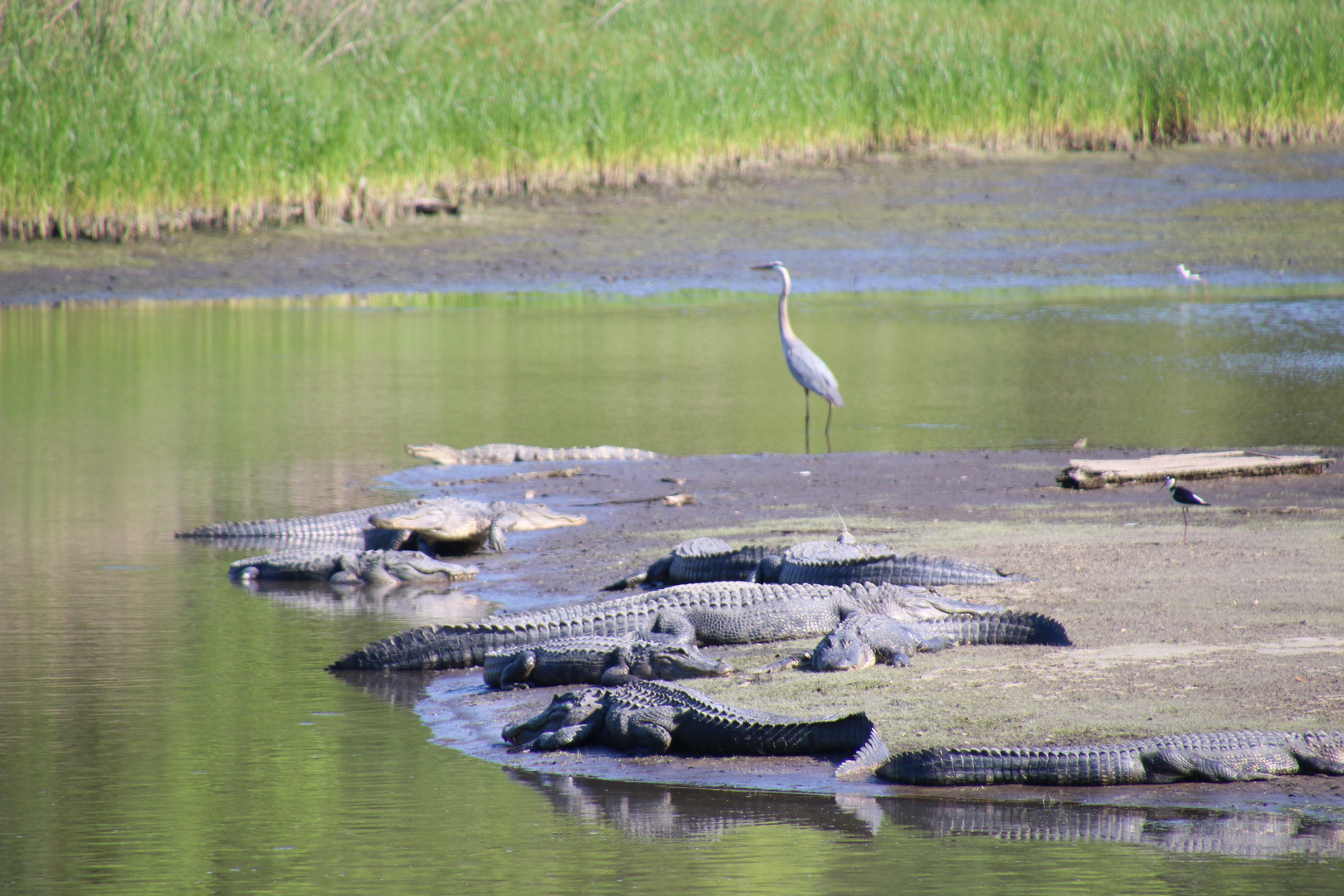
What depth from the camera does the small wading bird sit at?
645 inches

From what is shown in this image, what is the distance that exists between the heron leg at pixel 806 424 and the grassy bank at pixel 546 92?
8.43m

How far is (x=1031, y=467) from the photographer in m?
9.28

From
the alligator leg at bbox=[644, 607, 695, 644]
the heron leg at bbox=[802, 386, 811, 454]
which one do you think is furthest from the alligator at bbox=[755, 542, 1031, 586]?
the heron leg at bbox=[802, 386, 811, 454]

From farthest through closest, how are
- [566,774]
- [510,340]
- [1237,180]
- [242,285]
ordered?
[1237,180]
[242,285]
[510,340]
[566,774]

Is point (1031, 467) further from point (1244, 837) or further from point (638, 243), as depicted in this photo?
point (638, 243)

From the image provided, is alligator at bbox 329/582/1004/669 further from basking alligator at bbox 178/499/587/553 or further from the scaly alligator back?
the scaly alligator back

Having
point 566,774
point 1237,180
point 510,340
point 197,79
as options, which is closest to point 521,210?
point 197,79

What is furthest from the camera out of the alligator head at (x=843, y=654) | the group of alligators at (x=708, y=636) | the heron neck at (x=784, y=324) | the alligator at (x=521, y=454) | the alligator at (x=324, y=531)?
the heron neck at (x=784, y=324)

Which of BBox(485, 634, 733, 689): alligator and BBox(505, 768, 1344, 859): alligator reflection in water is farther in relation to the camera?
BBox(485, 634, 733, 689): alligator

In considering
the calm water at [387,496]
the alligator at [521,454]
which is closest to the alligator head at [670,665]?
the calm water at [387,496]

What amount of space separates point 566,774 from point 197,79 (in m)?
16.3

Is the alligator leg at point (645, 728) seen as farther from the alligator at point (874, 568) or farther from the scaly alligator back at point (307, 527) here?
the scaly alligator back at point (307, 527)

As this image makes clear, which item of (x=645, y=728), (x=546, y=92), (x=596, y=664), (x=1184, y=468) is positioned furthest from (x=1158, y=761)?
(x=546, y=92)

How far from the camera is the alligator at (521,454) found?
32.5 feet
